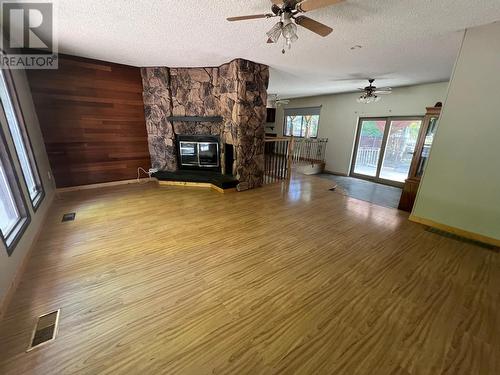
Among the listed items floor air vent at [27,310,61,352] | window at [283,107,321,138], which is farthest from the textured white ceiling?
window at [283,107,321,138]

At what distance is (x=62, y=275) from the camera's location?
1952 mm

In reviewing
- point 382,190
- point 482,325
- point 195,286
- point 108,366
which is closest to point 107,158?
point 195,286

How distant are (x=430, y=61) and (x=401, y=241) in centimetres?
328

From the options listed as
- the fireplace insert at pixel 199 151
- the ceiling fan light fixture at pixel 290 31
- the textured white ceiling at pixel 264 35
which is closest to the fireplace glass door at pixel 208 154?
the fireplace insert at pixel 199 151

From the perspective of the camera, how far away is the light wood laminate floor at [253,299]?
1294 mm

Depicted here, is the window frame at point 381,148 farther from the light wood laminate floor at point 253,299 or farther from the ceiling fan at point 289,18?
the ceiling fan at point 289,18

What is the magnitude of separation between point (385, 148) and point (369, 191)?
1735mm

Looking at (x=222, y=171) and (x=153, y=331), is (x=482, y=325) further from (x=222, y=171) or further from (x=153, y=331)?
(x=222, y=171)

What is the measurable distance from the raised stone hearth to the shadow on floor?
2.59 metres

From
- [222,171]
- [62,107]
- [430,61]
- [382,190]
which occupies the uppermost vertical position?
[430,61]

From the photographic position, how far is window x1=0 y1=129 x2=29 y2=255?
6.61 feet

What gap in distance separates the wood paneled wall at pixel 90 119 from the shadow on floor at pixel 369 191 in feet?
17.9

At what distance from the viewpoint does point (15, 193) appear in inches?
89.4

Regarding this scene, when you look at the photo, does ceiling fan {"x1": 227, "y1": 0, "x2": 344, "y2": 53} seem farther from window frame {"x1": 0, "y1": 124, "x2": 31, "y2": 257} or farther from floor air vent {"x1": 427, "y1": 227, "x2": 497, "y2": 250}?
floor air vent {"x1": 427, "y1": 227, "x2": 497, "y2": 250}
